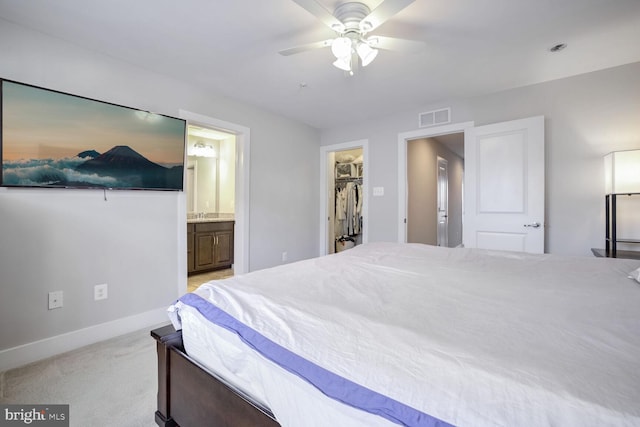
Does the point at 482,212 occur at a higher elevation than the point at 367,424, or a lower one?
higher

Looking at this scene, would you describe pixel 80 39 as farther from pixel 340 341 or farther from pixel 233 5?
pixel 340 341

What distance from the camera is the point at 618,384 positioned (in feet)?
1.75

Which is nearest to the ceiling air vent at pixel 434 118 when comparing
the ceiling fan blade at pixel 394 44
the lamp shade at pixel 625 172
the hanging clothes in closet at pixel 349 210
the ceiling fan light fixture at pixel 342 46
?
the lamp shade at pixel 625 172

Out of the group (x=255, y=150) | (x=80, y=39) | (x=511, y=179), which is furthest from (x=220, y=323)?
(x=511, y=179)

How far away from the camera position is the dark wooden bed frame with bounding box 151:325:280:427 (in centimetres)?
87

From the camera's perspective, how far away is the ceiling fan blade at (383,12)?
4.66 feet

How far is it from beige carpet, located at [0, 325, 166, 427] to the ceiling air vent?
11.9 ft

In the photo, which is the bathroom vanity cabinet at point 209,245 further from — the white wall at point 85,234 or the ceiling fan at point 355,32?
the ceiling fan at point 355,32

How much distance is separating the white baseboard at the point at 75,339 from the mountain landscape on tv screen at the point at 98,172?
3.74 feet

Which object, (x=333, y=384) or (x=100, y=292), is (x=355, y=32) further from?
(x=100, y=292)

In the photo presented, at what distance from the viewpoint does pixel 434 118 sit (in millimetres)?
3412

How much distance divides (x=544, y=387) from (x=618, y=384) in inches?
5.5

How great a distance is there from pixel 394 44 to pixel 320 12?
544 mm

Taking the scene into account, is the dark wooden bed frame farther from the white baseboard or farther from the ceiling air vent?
the ceiling air vent
